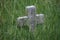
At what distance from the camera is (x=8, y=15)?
1930mm

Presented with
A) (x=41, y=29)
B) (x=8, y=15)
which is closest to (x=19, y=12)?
(x=8, y=15)

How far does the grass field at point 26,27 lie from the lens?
1.85 metres

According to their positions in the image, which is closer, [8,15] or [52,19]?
[8,15]

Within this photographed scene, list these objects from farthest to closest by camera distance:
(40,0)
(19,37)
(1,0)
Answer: (40,0), (1,0), (19,37)

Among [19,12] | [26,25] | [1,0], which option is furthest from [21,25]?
[1,0]

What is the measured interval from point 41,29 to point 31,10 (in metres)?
0.21

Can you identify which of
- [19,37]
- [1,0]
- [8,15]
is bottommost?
[19,37]

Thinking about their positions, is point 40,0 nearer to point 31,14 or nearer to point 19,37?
point 31,14

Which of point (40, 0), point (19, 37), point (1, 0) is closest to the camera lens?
point (19, 37)

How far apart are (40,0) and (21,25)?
0.40 m

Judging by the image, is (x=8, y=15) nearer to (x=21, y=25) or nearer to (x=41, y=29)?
(x=21, y=25)

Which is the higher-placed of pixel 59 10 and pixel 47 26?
pixel 59 10

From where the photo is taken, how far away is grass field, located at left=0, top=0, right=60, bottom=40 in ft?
6.08

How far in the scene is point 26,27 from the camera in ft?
6.25
